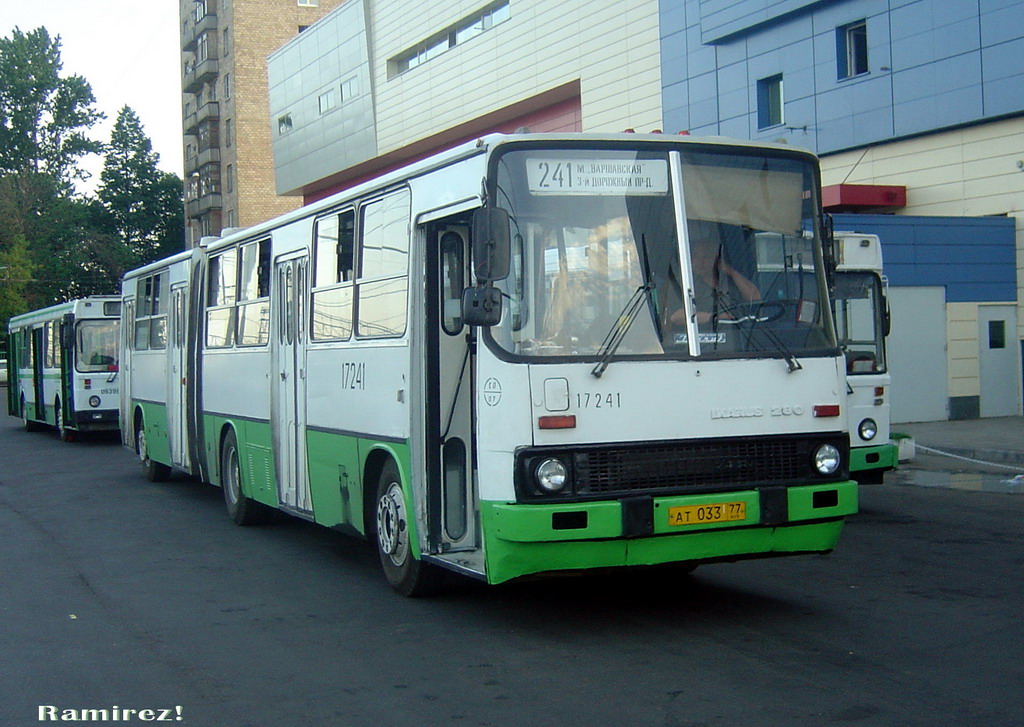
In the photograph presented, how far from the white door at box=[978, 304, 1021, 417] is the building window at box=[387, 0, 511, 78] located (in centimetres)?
1870

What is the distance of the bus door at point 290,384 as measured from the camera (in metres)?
10.5

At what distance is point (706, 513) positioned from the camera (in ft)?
23.2

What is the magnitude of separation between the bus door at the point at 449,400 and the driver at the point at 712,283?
1488 mm

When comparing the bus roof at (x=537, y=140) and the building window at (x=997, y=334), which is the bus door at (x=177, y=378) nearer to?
the bus roof at (x=537, y=140)

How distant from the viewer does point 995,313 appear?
84.3ft

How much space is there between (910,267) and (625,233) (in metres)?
18.7

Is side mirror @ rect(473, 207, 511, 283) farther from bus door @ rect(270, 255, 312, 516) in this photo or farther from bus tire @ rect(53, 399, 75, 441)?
bus tire @ rect(53, 399, 75, 441)

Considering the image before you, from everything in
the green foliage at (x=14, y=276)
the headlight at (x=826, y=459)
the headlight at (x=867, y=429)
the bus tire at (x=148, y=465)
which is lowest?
the bus tire at (x=148, y=465)

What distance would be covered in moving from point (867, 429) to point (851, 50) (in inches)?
670

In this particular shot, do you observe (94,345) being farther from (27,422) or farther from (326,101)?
(326,101)

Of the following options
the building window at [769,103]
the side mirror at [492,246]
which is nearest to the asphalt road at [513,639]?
the side mirror at [492,246]

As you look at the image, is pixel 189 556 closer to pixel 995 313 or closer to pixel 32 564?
pixel 32 564

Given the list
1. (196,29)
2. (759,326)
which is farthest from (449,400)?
(196,29)

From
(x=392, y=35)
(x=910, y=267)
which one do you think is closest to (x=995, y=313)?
(x=910, y=267)
